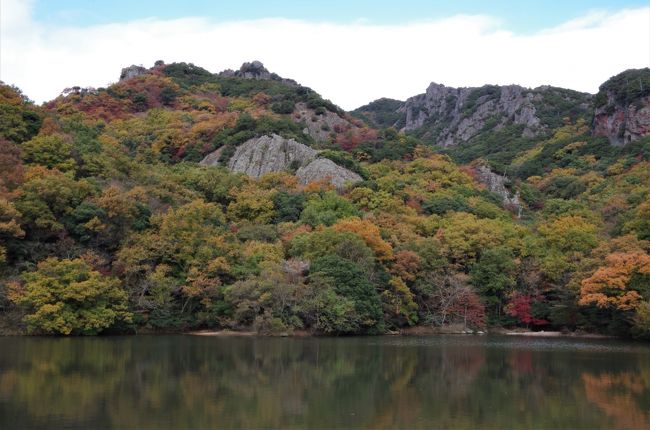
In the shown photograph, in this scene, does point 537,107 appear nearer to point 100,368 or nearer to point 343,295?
point 343,295

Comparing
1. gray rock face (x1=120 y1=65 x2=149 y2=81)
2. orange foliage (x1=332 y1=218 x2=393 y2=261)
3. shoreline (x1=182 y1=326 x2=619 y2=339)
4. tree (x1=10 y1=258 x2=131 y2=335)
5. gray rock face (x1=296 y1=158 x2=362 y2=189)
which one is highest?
gray rock face (x1=120 y1=65 x2=149 y2=81)

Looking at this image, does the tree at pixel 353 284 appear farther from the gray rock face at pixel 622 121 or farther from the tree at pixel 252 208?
the gray rock face at pixel 622 121

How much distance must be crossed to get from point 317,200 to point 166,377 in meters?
37.2

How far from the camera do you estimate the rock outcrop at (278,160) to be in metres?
69.4

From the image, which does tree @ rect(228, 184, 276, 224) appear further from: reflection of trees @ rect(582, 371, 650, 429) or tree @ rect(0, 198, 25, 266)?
reflection of trees @ rect(582, 371, 650, 429)

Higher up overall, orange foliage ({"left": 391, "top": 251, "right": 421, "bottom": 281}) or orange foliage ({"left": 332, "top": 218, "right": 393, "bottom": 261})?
orange foliage ({"left": 332, "top": 218, "right": 393, "bottom": 261})

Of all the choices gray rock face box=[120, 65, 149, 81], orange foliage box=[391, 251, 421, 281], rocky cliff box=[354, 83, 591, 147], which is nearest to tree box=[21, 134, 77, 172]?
orange foliage box=[391, 251, 421, 281]

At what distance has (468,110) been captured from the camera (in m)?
148

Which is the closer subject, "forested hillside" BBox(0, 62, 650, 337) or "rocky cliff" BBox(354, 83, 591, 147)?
"forested hillside" BBox(0, 62, 650, 337)

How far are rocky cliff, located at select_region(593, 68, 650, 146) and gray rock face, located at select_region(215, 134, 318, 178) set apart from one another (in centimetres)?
4737

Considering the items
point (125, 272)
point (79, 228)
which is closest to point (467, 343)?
point (125, 272)

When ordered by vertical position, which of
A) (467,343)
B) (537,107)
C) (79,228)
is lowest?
(467,343)

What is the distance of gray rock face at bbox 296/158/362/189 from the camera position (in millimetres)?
67750

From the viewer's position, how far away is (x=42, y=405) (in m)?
17.6
